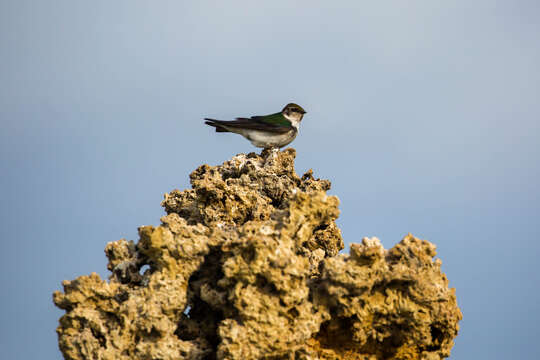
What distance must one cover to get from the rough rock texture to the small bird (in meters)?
5.79

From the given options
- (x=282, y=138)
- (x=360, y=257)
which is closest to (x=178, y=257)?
(x=360, y=257)

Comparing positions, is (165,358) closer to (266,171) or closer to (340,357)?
(340,357)

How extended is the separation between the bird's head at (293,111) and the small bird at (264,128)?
7.2 inches

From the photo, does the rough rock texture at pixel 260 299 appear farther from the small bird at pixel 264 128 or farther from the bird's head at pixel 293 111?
the bird's head at pixel 293 111

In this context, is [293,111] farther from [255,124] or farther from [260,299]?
[260,299]

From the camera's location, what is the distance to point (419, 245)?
805cm

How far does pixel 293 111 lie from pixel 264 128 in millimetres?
1408

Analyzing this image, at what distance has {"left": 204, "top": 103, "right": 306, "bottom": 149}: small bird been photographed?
13891 millimetres

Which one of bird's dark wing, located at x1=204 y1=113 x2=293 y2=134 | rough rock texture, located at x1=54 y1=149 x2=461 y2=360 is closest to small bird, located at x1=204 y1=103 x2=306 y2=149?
bird's dark wing, located at x1=204 y1=113 x2=293 y2=134

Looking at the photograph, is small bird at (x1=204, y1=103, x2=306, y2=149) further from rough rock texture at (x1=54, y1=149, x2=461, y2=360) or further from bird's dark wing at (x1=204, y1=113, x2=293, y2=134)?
rough rock texture at (x1=54, y1=149, x2=461, y2=360)

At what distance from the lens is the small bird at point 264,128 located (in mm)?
13891

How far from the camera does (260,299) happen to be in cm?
699

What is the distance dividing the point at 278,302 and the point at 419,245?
8.11ft

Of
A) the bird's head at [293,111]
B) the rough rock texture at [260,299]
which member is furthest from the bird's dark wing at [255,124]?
the rough rock texture at [260,299]
